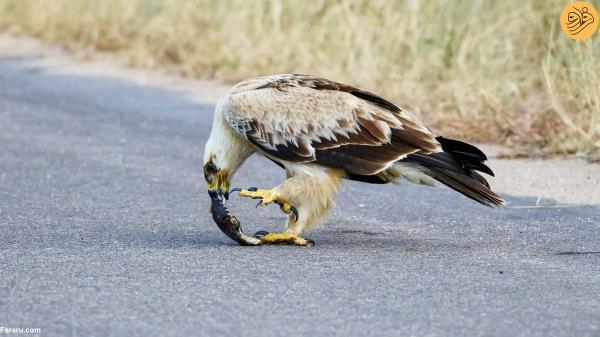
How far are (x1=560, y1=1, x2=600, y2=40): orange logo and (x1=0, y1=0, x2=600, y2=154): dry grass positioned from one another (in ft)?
0.37

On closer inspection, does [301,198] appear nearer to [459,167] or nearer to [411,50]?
[459,167]

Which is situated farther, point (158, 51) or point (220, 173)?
point (158, 51)

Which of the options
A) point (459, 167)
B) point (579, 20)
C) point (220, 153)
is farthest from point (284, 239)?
point (579, 20)

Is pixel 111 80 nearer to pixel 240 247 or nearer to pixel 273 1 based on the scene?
pixel 273 1

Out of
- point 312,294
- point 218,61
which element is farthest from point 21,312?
point 218,61

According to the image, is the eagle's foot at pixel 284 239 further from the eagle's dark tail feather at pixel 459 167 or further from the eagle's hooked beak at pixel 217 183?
the eagle's dark tail feather at pixel 459 167

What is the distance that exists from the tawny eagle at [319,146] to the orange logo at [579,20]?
3512 millimetres

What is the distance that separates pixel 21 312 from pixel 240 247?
1.72 m

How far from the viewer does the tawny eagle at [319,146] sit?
645cm

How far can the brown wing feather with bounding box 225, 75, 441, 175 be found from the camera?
21.2 feet

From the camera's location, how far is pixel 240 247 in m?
6.54

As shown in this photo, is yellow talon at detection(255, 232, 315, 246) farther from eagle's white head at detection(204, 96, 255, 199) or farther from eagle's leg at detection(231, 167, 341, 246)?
eagle's white head at detection(204, 96, 255, 199)

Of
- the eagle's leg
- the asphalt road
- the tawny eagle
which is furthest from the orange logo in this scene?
the eagle's leg

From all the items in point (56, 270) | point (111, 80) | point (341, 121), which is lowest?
point (111, 80)
